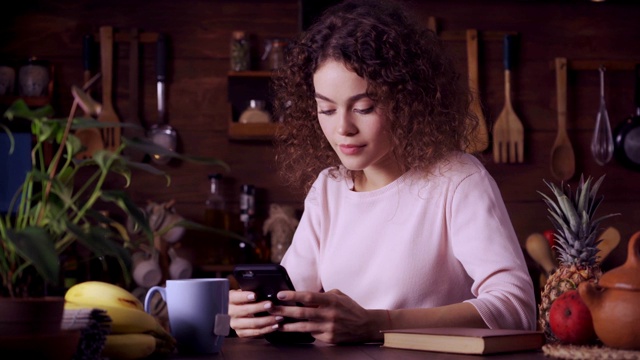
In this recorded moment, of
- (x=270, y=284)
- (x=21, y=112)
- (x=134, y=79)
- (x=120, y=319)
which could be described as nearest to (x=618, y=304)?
(x=270, y=284)

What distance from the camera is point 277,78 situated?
202cm

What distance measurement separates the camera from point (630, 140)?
10.7ft

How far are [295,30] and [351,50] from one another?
1.58 metres

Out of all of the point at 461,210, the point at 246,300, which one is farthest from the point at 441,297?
the point at 246,300

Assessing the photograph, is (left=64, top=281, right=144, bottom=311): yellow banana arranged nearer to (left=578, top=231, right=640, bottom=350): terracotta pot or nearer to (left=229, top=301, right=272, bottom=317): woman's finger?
(left=229, top=301, right=272, bottom=317): woman's finger

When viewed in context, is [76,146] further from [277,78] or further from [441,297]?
[277,78]

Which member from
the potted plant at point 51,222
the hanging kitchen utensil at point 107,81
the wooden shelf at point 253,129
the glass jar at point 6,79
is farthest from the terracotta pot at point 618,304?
the glass jar at point 6,79

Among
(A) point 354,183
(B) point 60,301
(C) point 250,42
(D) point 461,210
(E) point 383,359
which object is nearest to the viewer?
(B) point 60,301

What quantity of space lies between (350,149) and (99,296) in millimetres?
647

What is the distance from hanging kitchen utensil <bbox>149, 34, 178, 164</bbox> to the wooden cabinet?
0.21 m

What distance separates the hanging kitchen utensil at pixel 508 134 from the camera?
10.7 feet

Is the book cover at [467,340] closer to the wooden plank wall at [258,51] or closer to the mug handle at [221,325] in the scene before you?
the mug handle at [221,325]

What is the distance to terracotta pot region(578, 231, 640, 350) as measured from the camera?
43.8 inches

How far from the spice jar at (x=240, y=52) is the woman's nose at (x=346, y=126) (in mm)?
1565
